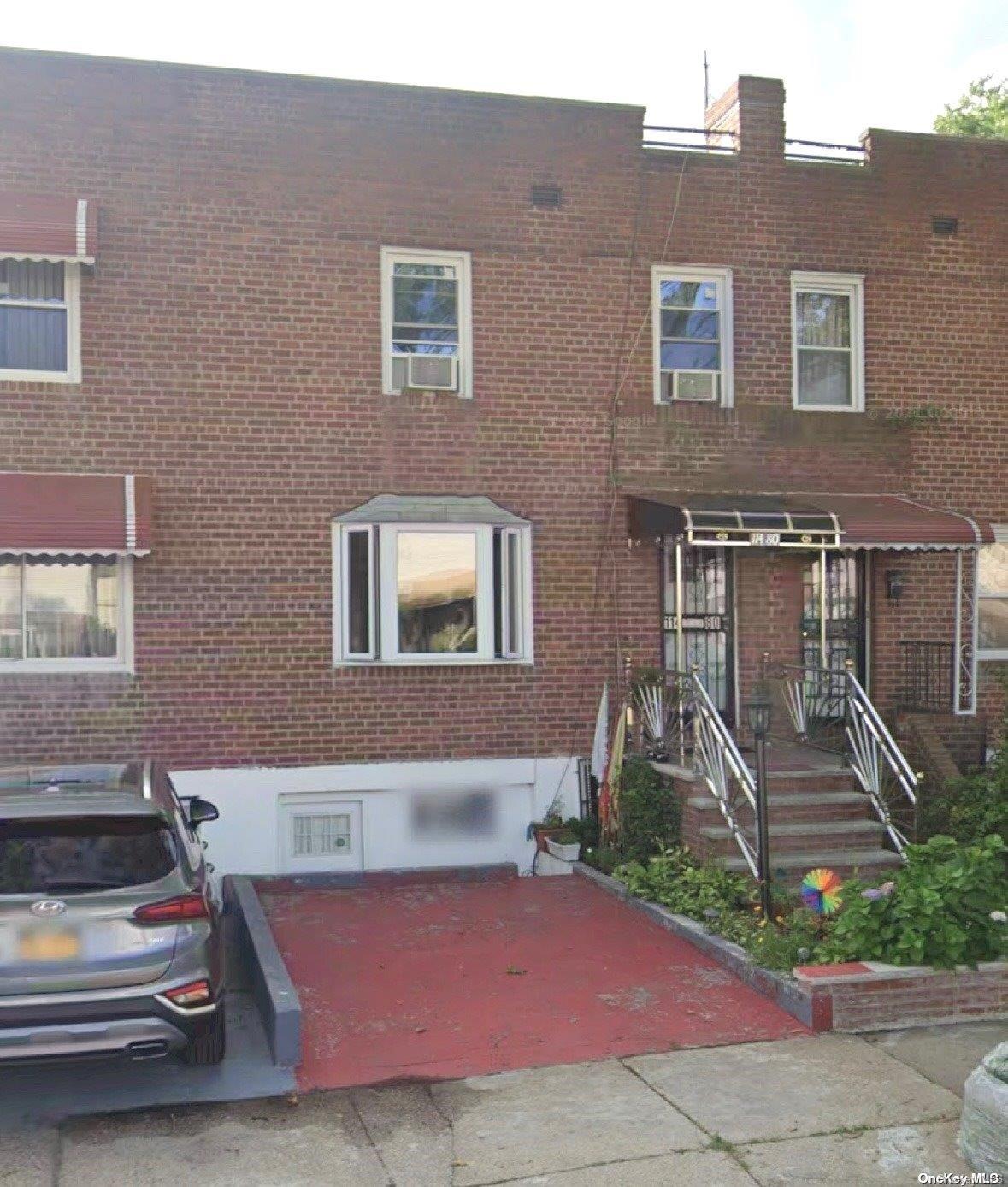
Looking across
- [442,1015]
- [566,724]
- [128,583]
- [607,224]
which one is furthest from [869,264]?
[442,1015]

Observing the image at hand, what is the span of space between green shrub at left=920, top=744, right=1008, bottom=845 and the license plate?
712cm

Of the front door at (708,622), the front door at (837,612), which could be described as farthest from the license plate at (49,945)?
the front door at (837,612)

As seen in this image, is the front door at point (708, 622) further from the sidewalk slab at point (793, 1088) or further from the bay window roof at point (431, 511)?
the sidewalk slab at point (793, 1088)

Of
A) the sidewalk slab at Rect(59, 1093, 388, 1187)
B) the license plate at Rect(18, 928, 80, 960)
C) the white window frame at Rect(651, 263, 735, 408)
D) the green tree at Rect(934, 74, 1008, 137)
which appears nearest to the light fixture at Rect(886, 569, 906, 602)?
the white window frame at Rect(651, 263, 735, 408)

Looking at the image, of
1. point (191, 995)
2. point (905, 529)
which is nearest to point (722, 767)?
point (905, 529)

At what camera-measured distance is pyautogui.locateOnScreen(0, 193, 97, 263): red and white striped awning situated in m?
10.0

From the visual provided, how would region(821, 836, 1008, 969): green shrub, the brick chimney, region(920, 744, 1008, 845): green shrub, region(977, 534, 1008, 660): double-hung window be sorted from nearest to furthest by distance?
1. region(821, 836, 1008, 969): green shrub
2. region(920, 744, 1008, 845): green shrub
3. the brick chimney
4. region(977, 534, 1008, 660): double-hung window

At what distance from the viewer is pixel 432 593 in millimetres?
11328

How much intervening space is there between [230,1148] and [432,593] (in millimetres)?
6265

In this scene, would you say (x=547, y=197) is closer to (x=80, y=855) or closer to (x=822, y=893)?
(x=822, y=893)

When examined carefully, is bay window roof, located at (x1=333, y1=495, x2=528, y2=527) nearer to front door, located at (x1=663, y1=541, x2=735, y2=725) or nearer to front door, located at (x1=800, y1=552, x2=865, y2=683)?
front door, located at (x1=663, y1=541, x2=735, y2=725)

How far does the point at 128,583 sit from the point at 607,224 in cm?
549

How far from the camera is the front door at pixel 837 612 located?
12.1m

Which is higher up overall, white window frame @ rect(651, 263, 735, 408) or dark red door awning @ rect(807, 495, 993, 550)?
white window frame @ rect(651, 263, 735, 408)
